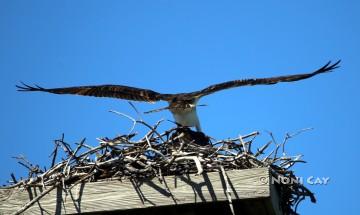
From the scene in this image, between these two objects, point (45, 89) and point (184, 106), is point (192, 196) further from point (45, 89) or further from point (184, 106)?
point (45, 89)

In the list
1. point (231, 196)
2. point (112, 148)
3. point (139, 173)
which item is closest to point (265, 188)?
point (231, 196)

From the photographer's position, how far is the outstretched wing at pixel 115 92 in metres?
6.22

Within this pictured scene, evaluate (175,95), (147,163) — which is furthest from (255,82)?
(147,163)

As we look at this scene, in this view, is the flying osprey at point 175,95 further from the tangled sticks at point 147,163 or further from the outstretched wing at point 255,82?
the tangled sticks at point 147,163

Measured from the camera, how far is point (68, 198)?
3822 mm

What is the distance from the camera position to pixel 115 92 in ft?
20.7

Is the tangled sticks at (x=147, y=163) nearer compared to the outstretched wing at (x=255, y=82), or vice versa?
the tangled sticks at (x=147, y=163)

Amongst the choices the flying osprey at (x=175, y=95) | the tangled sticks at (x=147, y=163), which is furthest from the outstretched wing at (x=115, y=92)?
the tangled sticks at (x=147, y=163)

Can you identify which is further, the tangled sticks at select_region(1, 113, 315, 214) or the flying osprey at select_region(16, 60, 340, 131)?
the flying osprey at select_region(16, 60, 340, 131)

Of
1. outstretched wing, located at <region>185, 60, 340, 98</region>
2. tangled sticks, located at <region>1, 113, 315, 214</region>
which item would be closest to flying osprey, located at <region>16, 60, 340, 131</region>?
outstretched wing, located at <region>185, 60, 340, 98</region>

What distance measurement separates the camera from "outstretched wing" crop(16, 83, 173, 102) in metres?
6.22

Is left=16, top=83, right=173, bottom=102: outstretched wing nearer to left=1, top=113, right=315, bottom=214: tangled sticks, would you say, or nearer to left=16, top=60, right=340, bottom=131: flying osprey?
left=16, top=60, right=340, bottom=131: flying osprey

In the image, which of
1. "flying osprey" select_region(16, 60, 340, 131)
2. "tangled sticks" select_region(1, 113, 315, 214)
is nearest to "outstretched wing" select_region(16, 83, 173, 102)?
"flying osprey" select_region(16, 60, 340, 131)

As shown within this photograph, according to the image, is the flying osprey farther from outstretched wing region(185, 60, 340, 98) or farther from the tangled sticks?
the tangled sticks
